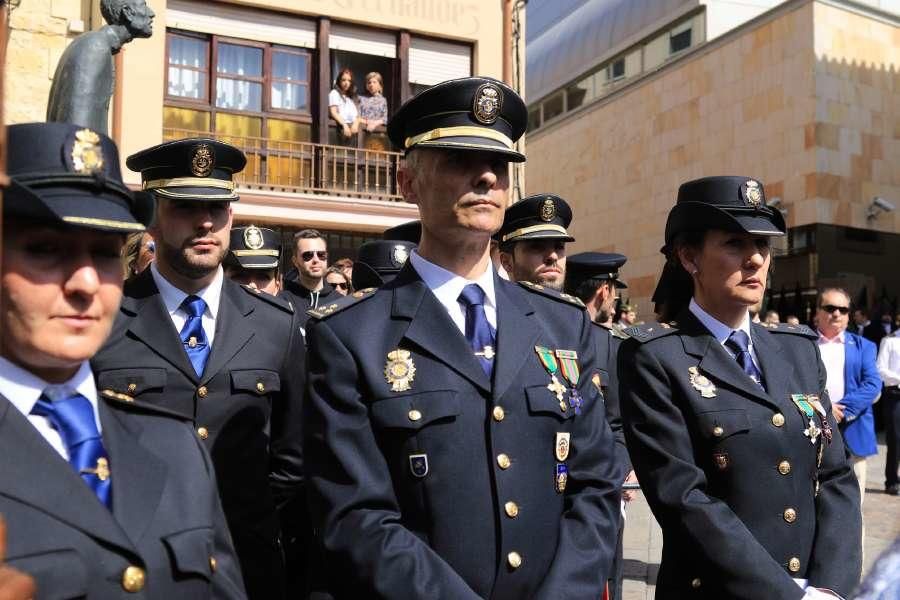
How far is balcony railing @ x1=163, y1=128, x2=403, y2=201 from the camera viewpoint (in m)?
16.6

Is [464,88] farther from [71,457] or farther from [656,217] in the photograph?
[656,217]

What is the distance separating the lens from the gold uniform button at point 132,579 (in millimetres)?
1924

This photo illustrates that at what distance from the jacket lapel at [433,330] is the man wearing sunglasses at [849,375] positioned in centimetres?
666

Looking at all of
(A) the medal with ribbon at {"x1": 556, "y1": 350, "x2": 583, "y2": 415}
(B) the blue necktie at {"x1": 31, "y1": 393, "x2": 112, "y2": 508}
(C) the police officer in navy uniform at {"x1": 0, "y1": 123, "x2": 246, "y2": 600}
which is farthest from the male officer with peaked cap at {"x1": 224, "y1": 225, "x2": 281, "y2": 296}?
(B) the blue necktie at {"x1": 31, "y1": 393, "x2": 112, "y2": 508}

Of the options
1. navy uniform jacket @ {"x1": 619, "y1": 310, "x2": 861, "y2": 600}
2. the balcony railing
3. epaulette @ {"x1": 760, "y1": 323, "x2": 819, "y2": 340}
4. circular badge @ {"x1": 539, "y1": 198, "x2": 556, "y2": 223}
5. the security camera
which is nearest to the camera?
navy uniform jacket @ {"x1": 619, "y1": 310, "x2": 861, "y2": 600}

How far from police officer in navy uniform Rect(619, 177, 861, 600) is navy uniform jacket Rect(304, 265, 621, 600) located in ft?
1.43

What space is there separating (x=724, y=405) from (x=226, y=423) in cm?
172

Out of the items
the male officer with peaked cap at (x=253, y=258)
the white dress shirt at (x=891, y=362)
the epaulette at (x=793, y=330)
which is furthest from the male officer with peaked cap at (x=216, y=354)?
the white dress shirt at (x=891, y=362)

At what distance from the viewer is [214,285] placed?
12.4ft

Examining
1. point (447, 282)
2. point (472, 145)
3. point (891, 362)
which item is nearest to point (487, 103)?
point (472, 145)

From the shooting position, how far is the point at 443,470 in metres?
2.63

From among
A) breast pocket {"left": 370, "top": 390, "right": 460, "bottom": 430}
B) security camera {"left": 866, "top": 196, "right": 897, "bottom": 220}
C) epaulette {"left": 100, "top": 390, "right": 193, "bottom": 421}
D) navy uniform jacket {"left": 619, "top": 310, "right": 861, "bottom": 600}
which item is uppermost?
security camera {"left": 866, "top": 196, "right": 897, "bottom": 220}

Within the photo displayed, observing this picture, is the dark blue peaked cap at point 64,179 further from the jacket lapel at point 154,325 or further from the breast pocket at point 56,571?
the jacket lapel at point 154,325

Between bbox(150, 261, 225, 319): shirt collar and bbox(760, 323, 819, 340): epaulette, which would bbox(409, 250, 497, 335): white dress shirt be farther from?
bbox(760, 323, 819, 340): epaulette
